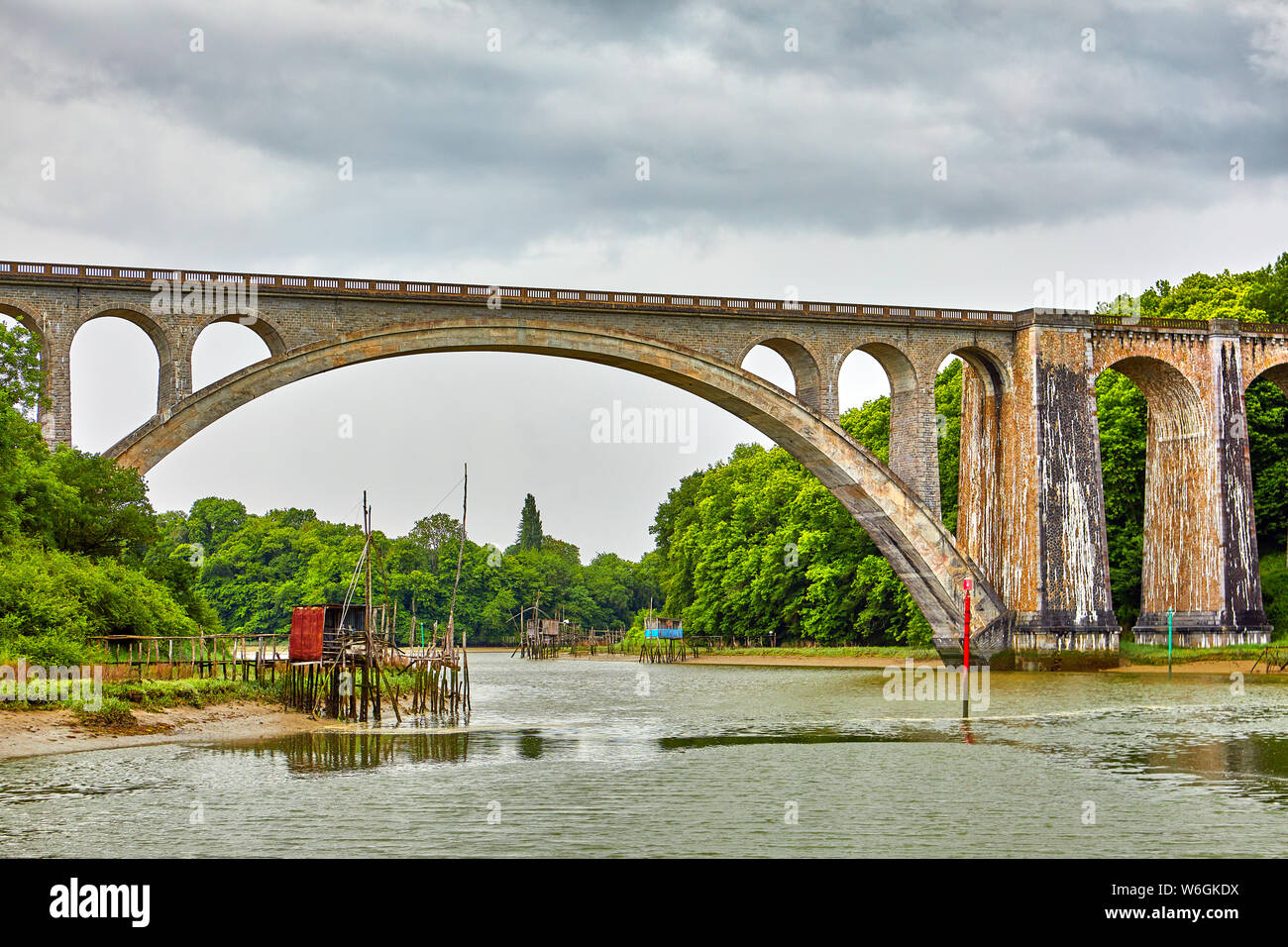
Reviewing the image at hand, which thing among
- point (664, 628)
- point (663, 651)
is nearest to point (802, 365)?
point (663, 651)

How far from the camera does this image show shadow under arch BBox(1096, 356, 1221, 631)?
47.6m

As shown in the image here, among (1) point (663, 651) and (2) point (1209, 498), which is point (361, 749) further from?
(1) point (663, 651)

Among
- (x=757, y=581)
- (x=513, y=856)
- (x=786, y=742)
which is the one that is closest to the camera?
(x=513, y=856)

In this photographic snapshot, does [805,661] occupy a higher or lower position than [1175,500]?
lower

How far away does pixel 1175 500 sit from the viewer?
49.0 metres

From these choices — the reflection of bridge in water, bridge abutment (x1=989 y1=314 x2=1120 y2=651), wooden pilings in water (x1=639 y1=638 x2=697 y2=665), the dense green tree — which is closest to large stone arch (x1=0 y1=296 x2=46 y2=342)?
the reflection of bridge in water

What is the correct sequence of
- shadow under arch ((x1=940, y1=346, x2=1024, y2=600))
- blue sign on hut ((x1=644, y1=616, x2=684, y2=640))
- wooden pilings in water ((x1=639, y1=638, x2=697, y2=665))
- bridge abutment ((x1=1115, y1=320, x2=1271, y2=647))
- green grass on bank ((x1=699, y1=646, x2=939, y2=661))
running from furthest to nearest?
blue sign on hut ((x1=644, y1=616, x2=684, y2=640)), wooden pilings in water ((x1=639, y1=638, x2=697, y2=665)), green grass on bank ((x1=699, y1=646, x2=939, y2=661)), bridge abutment ((x1=1115, y1=320, x2=1271, y2=647)), shadow under arch ((x1=940, y1=346, x2=1024, y2=600))

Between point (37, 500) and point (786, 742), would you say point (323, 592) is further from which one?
point (786, 742)

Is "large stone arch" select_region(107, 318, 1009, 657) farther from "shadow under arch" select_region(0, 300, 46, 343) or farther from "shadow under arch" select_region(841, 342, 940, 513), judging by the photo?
"shadow under arch" select_region(0, 300, 46, 343)

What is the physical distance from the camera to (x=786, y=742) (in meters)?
27.5

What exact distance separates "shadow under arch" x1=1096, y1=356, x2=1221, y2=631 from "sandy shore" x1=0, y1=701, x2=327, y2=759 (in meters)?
30.0

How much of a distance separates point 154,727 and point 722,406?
2320 centimetres
